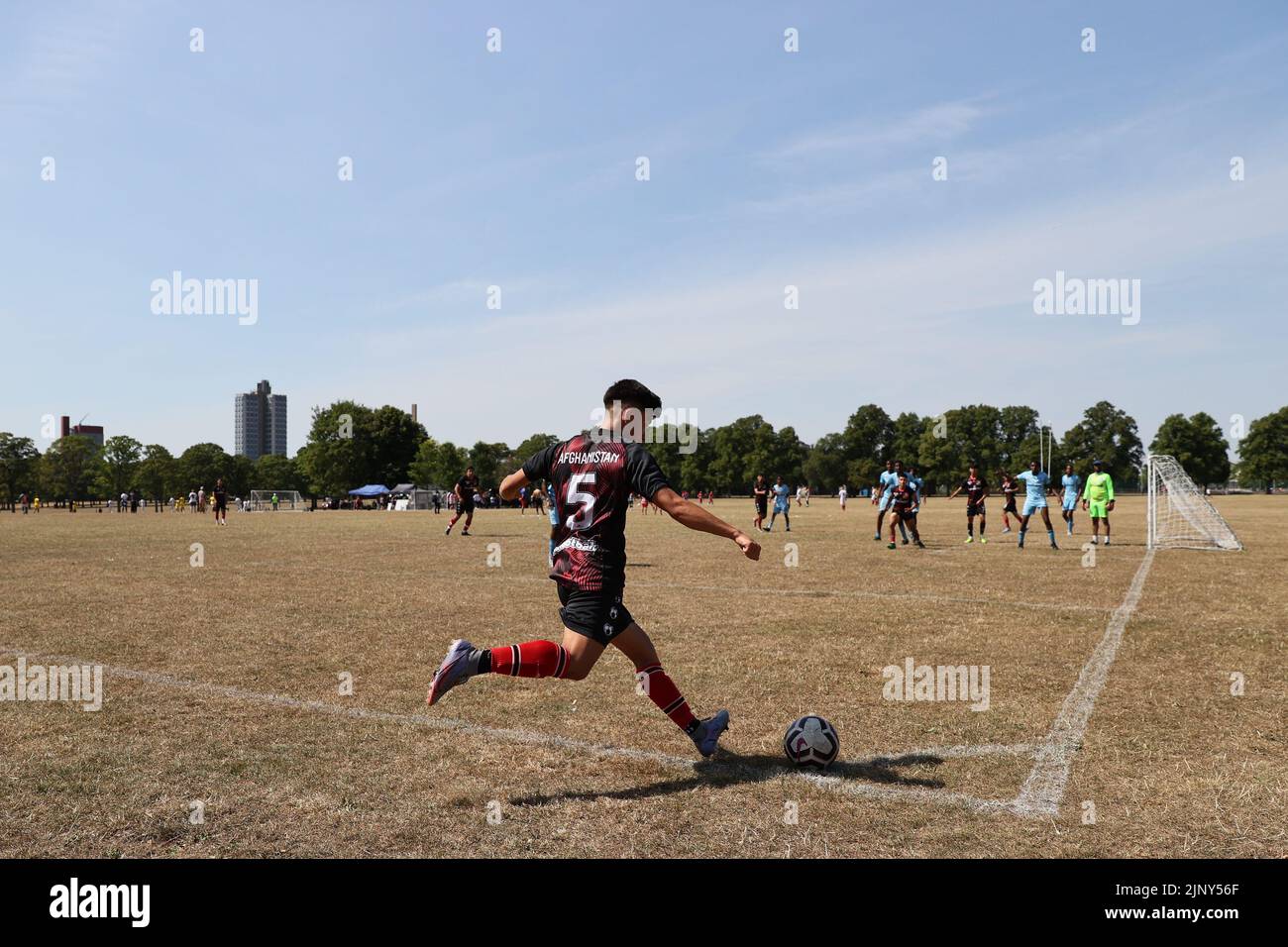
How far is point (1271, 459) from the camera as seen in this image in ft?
399

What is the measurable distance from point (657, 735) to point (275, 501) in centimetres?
8352

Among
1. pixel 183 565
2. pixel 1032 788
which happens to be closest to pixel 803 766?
pixel 1032 788

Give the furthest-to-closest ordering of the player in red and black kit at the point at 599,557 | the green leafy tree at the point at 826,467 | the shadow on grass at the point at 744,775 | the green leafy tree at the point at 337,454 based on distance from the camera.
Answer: the green leafy tree at the point at 826,467
the green leafy tree at the point at 337,454
the player in red and black kit at the point at 599,557
the shadow on grass at the point at 744,775

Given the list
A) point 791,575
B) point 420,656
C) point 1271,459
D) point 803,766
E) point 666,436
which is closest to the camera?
point 803,766

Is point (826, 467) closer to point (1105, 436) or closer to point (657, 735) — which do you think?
point (1105, 436)

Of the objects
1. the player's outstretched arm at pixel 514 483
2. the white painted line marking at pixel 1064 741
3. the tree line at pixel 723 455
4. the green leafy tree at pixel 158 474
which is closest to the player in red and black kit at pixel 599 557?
the player's outstretched arm at pixel 514 483

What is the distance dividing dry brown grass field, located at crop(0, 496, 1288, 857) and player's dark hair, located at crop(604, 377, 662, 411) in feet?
7.22

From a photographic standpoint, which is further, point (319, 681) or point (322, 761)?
point (319, 681)

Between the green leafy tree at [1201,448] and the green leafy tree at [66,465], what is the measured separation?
150570 millimetres

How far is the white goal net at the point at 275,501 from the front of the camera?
8119cm

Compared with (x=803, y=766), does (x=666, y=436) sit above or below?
above

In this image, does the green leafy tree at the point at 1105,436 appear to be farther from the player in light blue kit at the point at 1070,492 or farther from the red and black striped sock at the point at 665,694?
the red and black striped sock at the point at 665,694
